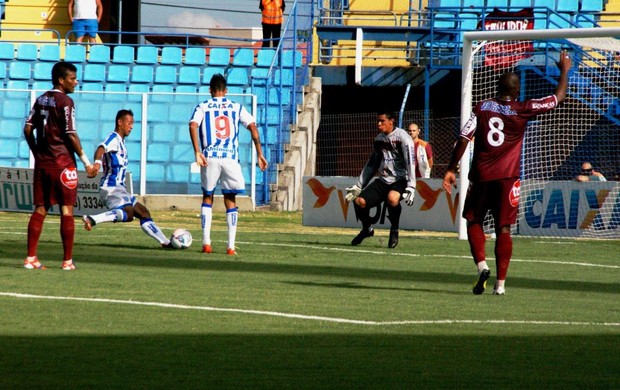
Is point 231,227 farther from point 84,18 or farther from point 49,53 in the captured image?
point 84,18

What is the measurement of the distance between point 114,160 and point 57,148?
3.56 m

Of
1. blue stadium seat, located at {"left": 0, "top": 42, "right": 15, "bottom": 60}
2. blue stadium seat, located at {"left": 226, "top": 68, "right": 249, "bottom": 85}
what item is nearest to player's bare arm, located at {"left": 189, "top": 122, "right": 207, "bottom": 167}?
blue stadium seat, located at {"left": 226, "top": 68, "right": 249, "bottom": 85}

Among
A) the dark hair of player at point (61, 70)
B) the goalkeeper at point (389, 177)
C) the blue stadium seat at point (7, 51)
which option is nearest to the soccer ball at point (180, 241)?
the goalkeeper at point (389, 177)

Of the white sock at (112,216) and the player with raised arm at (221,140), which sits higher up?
the player with raised arm at (221,140)

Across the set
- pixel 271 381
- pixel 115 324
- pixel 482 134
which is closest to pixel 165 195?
pixel 482 134

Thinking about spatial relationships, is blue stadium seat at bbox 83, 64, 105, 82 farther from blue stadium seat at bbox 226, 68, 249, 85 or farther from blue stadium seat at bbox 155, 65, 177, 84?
blue stadium seat at bbox 226, 68, 249, 85

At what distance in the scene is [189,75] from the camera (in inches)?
1067

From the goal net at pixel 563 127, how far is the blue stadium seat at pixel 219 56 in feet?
22.9

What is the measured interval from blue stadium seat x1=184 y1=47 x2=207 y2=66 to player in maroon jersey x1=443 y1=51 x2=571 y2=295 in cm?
1804

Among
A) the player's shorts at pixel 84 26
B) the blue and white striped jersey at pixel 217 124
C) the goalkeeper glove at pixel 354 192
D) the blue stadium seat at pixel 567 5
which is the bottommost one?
the goalkeeper glove at pixel 354 192

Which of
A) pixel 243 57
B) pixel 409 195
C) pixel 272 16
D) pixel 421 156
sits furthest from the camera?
pixel 272 16

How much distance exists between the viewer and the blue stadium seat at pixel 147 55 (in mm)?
27766

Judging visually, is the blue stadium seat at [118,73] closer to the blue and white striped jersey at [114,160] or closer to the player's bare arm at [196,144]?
the blue and white striped jersey at [114,160]

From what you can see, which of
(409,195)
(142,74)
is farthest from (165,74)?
(409,195)
